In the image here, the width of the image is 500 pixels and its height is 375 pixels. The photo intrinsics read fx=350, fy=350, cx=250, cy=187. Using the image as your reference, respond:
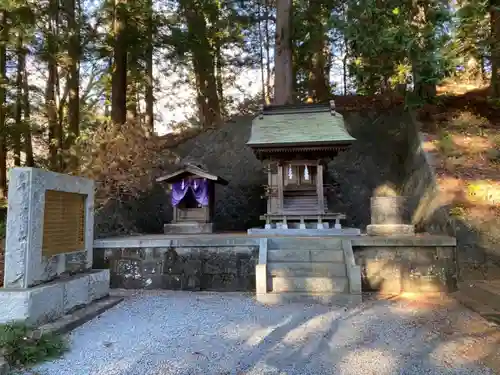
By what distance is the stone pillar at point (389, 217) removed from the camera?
27.7 ft

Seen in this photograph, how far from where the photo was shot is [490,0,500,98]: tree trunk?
7851 mm

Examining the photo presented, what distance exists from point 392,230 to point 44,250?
23.9 ft

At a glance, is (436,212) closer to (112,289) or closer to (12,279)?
(112,289)

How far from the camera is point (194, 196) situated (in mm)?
11539

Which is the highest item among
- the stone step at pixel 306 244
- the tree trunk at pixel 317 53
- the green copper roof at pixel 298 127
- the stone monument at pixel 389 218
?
the tree trunk at pixel 317 53

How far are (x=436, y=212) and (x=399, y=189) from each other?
15.8ft

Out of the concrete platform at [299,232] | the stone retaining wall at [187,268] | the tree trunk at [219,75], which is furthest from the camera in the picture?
the tree trunk at [219,75]

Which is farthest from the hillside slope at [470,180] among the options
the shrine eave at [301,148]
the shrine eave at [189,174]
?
the shrine eave at [189,174]

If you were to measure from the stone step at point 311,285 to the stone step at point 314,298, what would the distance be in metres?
0.11

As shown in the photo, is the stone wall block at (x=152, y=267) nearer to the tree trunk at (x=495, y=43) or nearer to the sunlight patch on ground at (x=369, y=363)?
the sunlight patch on ground at (x=369, y=363)

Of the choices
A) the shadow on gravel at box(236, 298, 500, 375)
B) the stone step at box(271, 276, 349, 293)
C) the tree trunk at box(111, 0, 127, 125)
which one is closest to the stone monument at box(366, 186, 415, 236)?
the stone step at box(271, 276, 349, 293)

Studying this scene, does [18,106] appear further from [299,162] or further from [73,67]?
[299,162]

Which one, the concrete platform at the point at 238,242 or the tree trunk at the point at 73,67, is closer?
the concrete platform at the point at 238,242

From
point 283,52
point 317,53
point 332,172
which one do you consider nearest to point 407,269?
point 332,172
